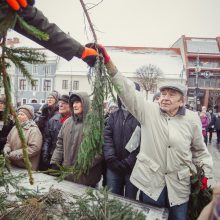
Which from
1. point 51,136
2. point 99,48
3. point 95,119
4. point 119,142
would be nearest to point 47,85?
point 51,136

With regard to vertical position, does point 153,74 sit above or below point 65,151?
above

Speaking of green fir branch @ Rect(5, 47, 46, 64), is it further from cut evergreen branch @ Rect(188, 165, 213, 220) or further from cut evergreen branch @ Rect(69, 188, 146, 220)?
cut evergreen branch @ Rect(188, 165, 213, 220)

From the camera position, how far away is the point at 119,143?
11.7 feet

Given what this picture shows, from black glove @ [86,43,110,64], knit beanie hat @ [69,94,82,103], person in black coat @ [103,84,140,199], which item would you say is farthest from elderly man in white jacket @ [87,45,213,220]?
knit beanie hat @ [69,94,82,103]

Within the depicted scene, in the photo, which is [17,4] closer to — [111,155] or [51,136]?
[111,155]

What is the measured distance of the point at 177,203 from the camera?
2.72 meters

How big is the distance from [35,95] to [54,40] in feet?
145

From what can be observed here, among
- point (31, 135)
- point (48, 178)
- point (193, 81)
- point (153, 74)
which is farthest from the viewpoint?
point (193, 81)

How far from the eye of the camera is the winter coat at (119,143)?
3445 mm

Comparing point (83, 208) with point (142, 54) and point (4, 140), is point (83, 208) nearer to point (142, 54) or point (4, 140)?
point (4, 140)

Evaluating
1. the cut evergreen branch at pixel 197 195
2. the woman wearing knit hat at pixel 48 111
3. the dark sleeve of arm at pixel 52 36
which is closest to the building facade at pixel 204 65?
the woman wearing knit hat at pixel 48 111

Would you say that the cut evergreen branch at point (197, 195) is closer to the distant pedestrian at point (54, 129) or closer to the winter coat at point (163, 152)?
the winter coat at point (163, 152)

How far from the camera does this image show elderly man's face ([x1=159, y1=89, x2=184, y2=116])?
111 inches

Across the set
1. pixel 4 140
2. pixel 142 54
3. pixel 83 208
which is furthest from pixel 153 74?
pixel 83 208
